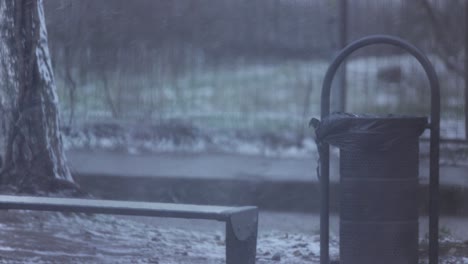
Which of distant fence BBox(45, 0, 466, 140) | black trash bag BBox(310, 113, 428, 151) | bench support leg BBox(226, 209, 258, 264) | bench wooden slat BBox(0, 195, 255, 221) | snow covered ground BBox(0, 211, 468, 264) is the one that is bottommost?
snow covered ground BBox(0, 211, 468, 264)

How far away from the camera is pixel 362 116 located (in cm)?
493

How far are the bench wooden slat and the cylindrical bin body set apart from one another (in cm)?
60

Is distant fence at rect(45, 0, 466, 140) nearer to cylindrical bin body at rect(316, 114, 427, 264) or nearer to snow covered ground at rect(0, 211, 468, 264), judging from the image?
snow covered ground at rect(0, 211, 468, 264)

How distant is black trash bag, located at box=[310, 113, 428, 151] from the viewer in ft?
15.8

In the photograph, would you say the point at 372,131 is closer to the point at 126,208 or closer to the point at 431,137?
the point at 431,137

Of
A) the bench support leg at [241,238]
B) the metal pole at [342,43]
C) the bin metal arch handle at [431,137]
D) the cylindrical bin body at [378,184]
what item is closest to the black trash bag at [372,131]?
the cylindrical bin body at [378,184]

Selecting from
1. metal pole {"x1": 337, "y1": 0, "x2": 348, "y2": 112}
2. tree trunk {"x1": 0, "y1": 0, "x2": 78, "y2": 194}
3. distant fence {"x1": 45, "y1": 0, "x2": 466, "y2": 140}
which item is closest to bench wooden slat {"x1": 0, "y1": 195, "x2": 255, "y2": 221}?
tree trunk {"x1": 0, "y1": 0, "x2": 78, "y2": 194}

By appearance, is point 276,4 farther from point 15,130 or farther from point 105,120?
point 15,130

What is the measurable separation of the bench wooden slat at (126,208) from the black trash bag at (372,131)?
0.66 metres

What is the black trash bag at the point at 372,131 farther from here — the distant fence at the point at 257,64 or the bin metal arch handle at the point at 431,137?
the distant fence at the point at 257,64

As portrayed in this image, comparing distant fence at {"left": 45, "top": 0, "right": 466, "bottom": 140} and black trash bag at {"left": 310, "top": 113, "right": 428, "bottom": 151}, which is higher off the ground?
distant fence at {"left": 45, "top": 0, "right": 466, "bottom": 140}

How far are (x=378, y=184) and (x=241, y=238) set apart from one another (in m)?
0.79

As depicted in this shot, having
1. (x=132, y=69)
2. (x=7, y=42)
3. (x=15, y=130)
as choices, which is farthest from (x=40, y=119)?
(x=132, y=69)

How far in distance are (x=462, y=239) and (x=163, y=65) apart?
198 inches
